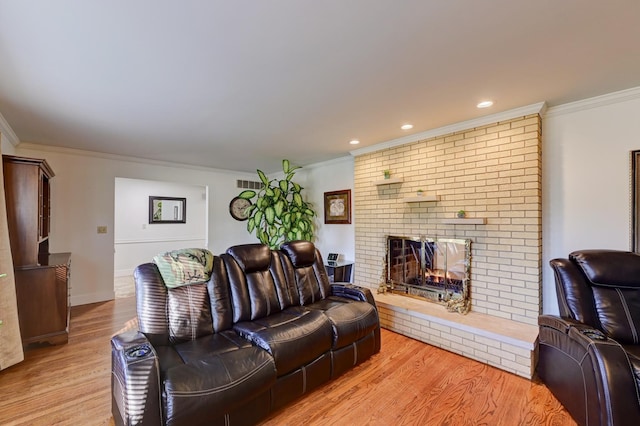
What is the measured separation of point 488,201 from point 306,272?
204 cm

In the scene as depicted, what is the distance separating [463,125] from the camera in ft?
9.93

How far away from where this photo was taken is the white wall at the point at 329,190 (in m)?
4.61

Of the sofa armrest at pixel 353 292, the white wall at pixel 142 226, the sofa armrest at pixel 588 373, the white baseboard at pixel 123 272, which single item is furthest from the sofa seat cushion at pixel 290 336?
the white baseboard at pixel 123 272

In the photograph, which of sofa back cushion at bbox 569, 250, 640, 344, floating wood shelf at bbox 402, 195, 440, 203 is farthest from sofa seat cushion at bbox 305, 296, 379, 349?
sofa back cushion at bbox 569, 250, 640, 344

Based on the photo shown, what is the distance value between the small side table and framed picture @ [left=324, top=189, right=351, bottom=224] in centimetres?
72

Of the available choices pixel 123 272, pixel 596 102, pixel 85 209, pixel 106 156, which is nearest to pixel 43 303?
→ pixel 85 209

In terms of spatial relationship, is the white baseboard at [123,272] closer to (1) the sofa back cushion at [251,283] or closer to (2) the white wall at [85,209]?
(2) the white wall at [85,209]

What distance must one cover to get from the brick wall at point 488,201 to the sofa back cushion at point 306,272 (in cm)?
131

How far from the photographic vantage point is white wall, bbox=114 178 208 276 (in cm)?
619

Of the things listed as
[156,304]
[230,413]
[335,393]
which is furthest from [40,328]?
[335,393]

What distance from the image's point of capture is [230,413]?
157 centimetres

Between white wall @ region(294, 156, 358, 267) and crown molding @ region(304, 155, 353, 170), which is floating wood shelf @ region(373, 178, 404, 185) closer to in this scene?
white wall @ region(294, 156, 358, 267)

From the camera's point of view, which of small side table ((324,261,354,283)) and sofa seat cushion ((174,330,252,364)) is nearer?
sofa seat cushion ((174,330,252,364))

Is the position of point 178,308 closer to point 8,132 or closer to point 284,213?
point 284,213
